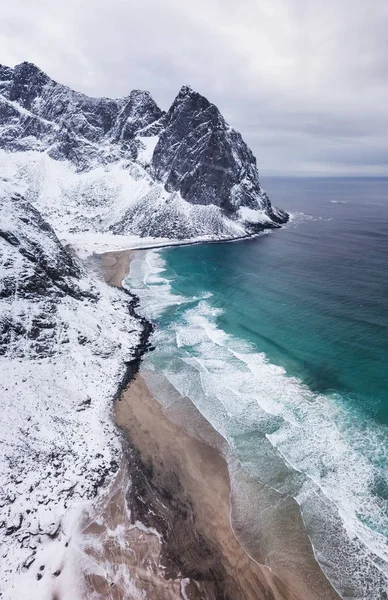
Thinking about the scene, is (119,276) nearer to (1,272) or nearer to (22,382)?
(1,272)

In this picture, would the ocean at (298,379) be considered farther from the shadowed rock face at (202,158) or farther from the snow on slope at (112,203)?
the shadowed rock face at (202,158)

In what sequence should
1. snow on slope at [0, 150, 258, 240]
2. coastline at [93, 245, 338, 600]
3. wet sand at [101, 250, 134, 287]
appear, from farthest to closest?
snow on slope at [0, 150, 258, 240] → wet sand at [101, 250, 134, 287] → coastline at [93, 245, 338, 600]

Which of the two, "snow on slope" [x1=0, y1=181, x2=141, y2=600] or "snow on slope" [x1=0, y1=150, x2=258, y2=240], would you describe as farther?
"snow on slope" [x1=0, y1=150, x2=258, y2=240]

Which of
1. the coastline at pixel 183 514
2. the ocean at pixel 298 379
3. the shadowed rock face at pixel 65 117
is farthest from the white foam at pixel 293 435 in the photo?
the shadowed rock face at pixel 65 117

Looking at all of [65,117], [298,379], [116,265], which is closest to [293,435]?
[298,379]

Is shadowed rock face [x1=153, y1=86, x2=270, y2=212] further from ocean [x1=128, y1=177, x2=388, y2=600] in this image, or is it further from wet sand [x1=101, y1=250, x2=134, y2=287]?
ocean [x1=128, y1=177, x2=388, y2=600]

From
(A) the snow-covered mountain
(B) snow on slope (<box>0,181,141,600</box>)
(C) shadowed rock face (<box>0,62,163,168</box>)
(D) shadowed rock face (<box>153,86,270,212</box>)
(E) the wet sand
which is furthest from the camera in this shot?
(C) shadowed rock face (<box>0,62,163,168</box>)

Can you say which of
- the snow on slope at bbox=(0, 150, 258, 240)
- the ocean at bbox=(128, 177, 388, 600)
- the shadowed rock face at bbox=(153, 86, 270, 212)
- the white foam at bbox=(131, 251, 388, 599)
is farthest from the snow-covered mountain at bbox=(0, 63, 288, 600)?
the white foam at bbox=(131, 251, 388, 599)
